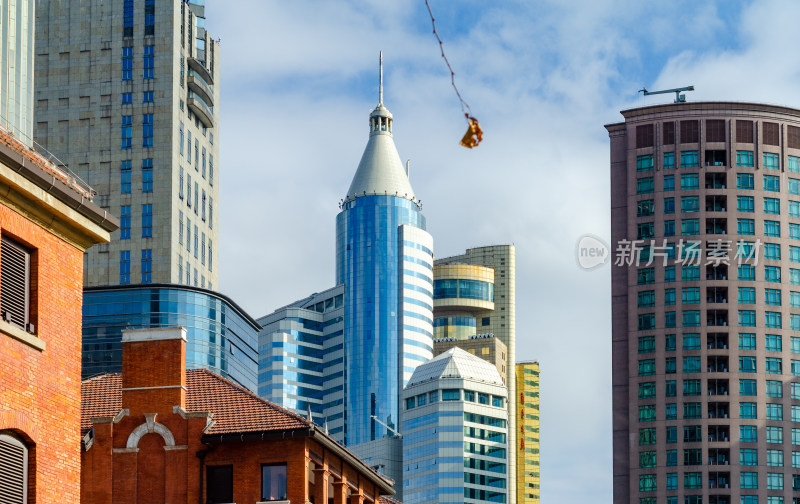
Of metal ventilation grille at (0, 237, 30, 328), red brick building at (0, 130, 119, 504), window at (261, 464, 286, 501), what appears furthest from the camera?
window at (261, 464, 286, 501)

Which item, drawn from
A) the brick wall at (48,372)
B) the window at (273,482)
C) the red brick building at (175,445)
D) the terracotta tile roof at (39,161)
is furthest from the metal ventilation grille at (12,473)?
the window at (273,482)

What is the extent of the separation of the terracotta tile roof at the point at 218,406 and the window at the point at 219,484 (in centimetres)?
171

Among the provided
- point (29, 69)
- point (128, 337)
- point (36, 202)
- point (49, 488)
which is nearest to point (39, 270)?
point (36, 202)

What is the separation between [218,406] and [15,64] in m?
75.0

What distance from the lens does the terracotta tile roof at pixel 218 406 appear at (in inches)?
2790

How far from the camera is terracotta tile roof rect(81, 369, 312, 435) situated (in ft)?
233

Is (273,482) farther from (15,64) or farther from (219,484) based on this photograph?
(15,64)

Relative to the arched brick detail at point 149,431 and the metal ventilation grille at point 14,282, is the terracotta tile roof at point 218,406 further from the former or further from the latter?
the metal ventilation grille at point 14,282

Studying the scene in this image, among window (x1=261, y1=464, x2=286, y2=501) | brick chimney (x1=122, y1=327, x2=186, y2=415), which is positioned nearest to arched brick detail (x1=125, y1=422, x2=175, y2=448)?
brick chimney (x1=122, y1=327, x2=186, y2=415)

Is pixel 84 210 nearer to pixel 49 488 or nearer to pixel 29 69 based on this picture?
pixel 49 488

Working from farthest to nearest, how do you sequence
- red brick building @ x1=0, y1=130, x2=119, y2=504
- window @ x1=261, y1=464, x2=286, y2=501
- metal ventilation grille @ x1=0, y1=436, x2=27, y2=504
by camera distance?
window @ x1=261, y1=464, x2=286, y2=501, red brick building @ x1=0, y1=130, x2=119, y2=504, metal ventilation grille @ x1=0, y1=436, x2=27, y2=504

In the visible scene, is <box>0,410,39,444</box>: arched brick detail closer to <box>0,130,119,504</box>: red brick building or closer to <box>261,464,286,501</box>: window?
<box>0,130,119,504</box>: red brick building

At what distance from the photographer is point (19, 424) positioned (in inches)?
1436

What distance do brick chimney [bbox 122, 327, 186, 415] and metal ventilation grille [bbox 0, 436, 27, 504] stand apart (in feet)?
110
